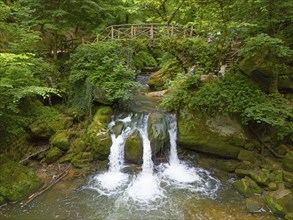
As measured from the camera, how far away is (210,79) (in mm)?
8266

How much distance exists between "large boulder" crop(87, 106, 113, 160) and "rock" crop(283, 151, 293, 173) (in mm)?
5552

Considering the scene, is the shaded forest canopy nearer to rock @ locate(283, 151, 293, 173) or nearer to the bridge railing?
rock @ locate(283, 151, 293, 173)

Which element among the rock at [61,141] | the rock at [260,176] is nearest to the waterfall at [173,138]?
the rock at [260,176]

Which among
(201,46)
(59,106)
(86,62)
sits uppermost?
(201,46)

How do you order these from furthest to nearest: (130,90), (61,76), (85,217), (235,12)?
(61,76) → (130,90) → (235,12) → (85,217)

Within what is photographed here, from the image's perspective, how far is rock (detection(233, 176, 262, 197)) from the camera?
6562 millimetres

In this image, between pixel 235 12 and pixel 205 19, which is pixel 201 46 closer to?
pixel 205 19

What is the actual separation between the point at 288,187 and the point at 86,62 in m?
8.57

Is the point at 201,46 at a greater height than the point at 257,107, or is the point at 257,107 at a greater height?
the point at 201,46

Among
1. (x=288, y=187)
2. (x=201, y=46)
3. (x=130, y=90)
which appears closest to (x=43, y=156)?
(x=130, y=90)

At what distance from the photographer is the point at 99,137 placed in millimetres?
8156

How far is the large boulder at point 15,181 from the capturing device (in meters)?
6.36

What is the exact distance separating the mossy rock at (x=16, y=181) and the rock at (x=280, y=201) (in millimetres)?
6506

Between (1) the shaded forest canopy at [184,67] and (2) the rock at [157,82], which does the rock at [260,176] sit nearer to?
(1) the shaded forest canopy at [184,67]
